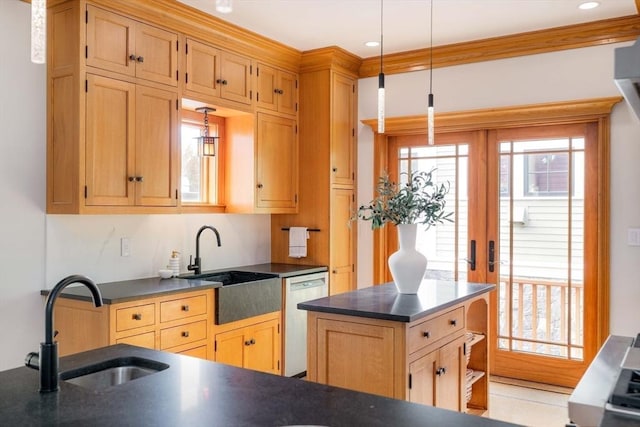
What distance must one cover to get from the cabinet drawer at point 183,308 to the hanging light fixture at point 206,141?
129 centimetres

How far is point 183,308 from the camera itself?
11.2ft

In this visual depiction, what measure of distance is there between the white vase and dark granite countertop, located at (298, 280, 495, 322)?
7cm

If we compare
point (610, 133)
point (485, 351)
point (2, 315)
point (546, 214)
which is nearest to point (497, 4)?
point (610, 133)

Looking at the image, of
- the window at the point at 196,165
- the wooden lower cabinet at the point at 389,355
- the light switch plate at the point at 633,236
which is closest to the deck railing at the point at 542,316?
the light switch plate at the point at 633,236

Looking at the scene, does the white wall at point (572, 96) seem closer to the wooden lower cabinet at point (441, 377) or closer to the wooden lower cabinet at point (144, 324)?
the wooden lower cabinet at point (441, 377)

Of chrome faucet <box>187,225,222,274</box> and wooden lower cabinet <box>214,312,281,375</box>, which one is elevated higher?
chrome faucet <box>187,225,222,274</box>

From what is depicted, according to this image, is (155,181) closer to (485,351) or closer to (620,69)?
(485,351)

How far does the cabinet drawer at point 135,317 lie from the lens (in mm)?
3010

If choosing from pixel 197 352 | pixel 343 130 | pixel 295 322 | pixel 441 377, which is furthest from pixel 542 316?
pixel 197 352

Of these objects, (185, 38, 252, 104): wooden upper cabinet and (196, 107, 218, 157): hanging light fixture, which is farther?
(196, 107, 218, 157): hanging light fixture

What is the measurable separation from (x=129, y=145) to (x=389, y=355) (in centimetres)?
207

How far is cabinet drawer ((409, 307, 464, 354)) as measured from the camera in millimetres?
2631

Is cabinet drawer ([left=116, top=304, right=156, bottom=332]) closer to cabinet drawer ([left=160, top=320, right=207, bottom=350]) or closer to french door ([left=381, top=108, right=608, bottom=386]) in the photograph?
cabinet drawer ([left=160, top=320, right=207, bottom=350])

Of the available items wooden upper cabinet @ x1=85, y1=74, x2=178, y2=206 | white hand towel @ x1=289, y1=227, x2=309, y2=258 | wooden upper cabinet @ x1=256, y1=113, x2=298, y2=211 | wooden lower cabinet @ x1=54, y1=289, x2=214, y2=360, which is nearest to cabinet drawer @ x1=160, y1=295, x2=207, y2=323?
wooden lower cabinet @ x1=54, y1=289, x2=214, y2=360
